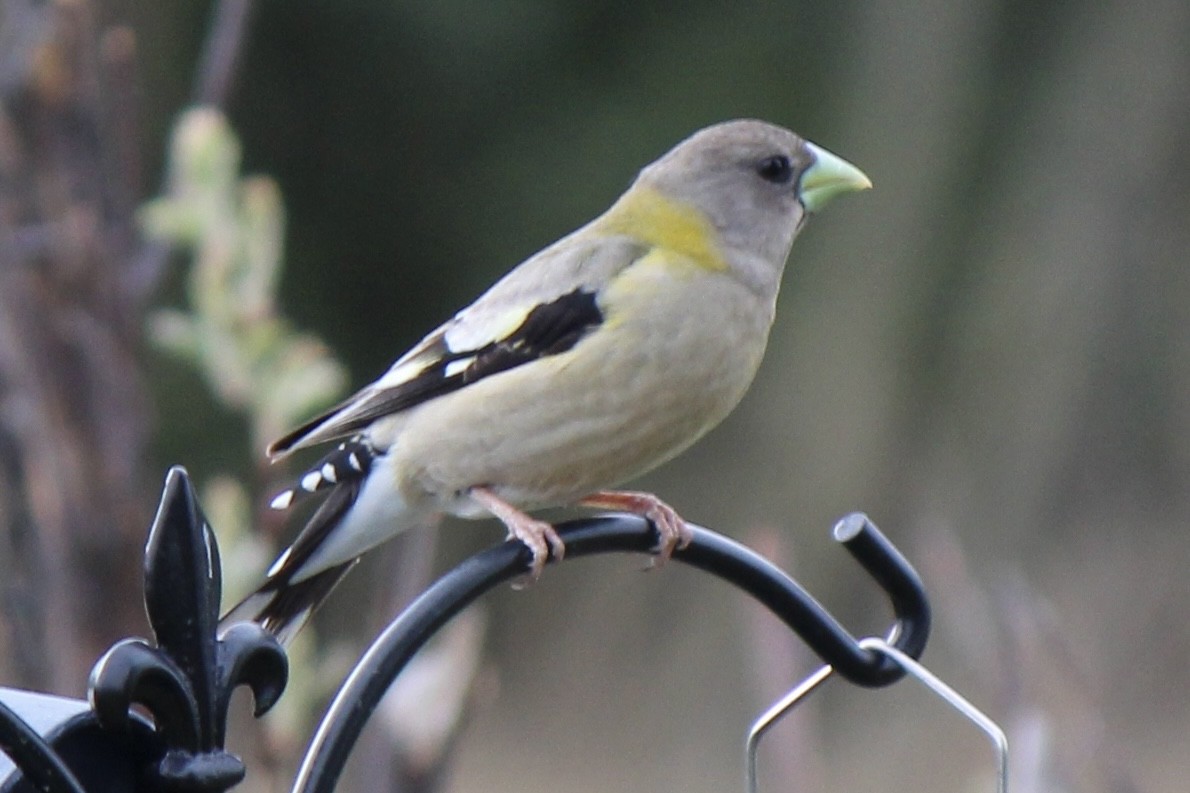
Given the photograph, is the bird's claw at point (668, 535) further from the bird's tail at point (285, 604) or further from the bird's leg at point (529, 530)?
the bird's tail at point (285, 604)

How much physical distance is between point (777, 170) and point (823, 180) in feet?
0.34

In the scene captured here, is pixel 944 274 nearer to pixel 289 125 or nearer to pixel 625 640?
pixel 625 640

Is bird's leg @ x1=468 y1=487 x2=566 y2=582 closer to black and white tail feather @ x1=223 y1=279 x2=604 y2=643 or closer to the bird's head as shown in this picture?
black and white tail feather @ x1=223 y1=279 x2=604 y2=643

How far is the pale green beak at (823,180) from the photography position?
3.18 metres

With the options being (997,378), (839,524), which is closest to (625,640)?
(997,378)

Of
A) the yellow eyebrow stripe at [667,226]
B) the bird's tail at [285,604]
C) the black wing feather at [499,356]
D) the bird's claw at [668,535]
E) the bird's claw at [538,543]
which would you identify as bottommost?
the bird's tail at [285,604]

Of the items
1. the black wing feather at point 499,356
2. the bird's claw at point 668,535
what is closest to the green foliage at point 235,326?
Result: the black wing feather at point 499,356

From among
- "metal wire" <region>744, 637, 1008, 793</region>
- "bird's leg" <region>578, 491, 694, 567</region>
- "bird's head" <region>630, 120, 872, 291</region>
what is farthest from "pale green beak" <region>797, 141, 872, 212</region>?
"metal wire" <region>744, 637, 1008, 793</region>

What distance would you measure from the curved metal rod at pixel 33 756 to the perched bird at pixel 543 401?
1167 millimetres

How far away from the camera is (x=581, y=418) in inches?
107

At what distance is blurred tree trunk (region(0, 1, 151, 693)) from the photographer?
247cm

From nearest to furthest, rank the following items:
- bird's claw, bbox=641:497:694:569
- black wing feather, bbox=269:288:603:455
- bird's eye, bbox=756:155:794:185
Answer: bird's claw, bbox=641:497:694:569 < black wing feather, bbox=269:288:603:455 < bird's eye, bbox=756:155:794:185

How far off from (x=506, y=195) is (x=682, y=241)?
6.89 metres

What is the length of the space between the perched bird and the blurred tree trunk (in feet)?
0.75
